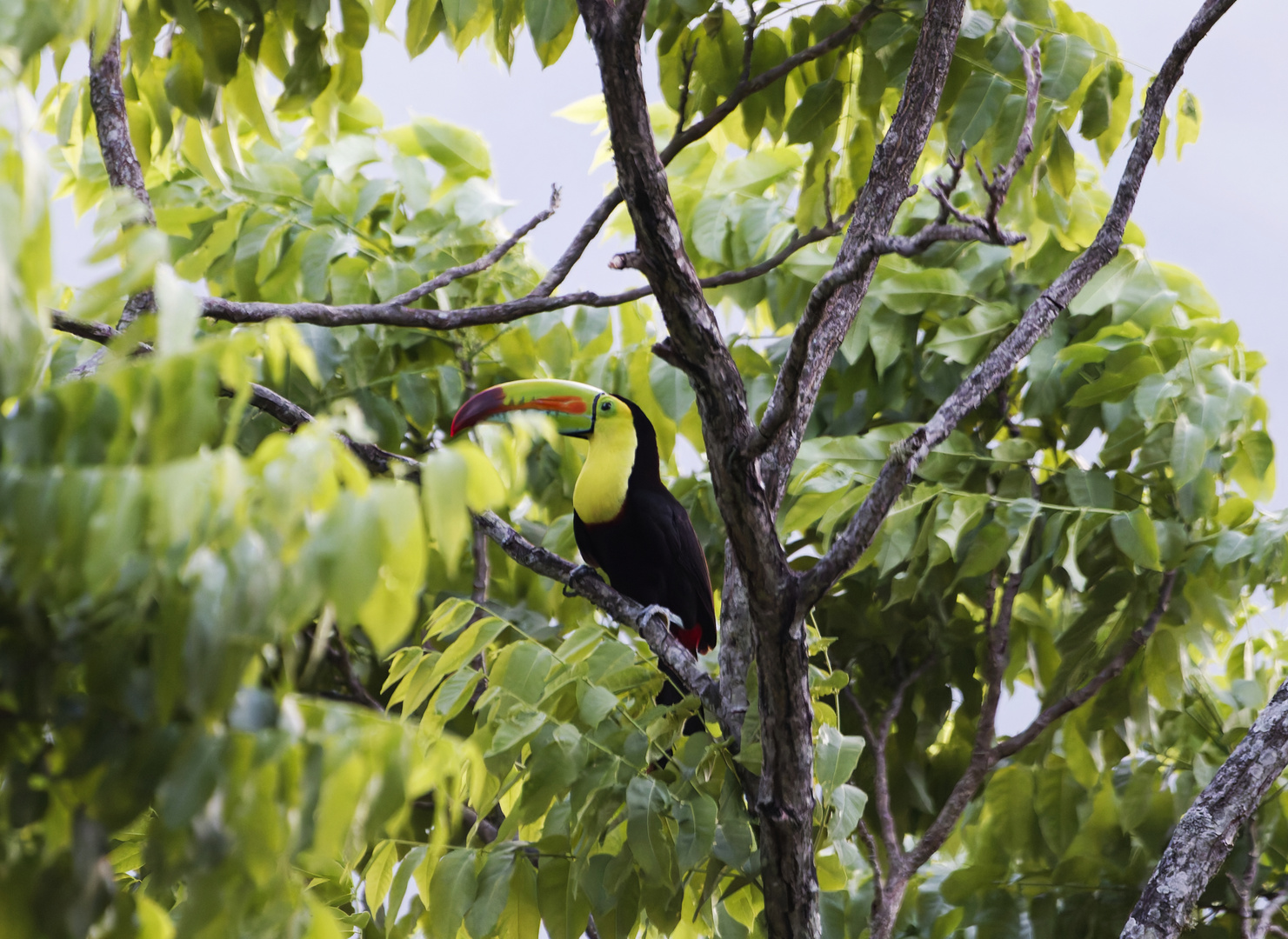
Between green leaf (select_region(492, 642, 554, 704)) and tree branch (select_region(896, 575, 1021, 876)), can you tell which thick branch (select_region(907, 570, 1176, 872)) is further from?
green leaf (select_region(492, 642, 554, 704))

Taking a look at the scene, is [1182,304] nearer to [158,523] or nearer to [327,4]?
[327,4]

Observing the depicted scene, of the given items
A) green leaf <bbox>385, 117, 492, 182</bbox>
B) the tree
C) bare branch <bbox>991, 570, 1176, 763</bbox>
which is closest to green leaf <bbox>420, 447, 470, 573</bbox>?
the tree

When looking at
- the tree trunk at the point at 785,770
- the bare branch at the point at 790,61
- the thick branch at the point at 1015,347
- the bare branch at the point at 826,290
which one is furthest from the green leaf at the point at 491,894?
the bare branch at the point at 790,61

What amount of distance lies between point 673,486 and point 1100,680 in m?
1.21

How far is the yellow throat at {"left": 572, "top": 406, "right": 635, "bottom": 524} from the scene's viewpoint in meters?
2.88

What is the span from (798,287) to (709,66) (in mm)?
770

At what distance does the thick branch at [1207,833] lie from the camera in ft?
5.92

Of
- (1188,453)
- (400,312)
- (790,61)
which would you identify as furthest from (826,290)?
(1188,453)

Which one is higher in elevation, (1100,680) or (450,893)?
(1100,680)

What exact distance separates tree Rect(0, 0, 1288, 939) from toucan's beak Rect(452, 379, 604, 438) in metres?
0.22

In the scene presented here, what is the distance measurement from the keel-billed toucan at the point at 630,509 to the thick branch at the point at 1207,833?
1268 millimetres

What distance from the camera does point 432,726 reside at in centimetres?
184

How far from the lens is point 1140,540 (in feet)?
7.29

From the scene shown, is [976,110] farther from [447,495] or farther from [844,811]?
[447,495]
